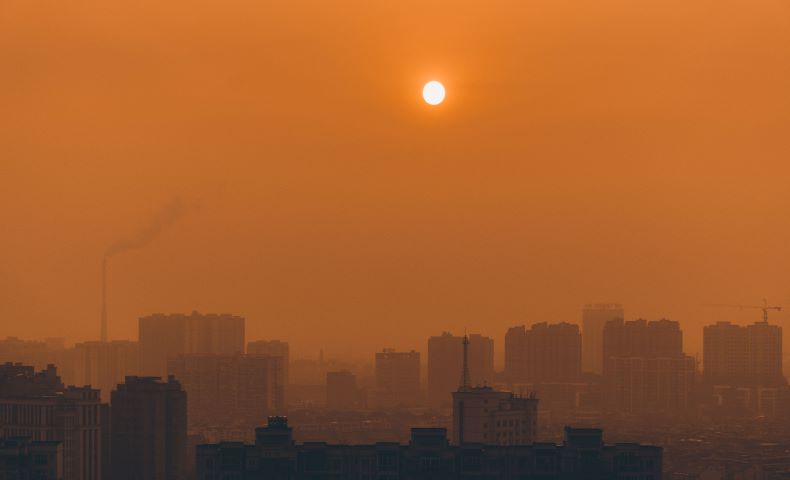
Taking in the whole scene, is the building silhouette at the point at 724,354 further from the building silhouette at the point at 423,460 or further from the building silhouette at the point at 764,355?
the building silhouette at the point at 423,460

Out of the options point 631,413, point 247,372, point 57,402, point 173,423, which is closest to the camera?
point 57,402

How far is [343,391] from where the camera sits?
5975 centimetres

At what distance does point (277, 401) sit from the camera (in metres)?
54.2

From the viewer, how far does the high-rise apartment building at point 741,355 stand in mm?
67375

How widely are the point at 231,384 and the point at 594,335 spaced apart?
67.8 ft

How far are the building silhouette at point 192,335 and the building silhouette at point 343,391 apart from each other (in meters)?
3.59

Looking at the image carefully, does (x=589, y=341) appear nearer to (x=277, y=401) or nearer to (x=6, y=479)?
(x=277, y=401)

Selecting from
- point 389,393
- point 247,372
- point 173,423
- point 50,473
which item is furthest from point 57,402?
point 389,393

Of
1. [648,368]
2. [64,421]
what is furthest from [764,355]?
[64,421]

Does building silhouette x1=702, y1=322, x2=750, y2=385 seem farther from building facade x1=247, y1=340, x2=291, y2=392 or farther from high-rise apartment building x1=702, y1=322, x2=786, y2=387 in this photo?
→ building facade x1=247, y1=340, x2=291, y2=392

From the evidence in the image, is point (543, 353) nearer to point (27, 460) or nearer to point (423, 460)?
point (423, 460)

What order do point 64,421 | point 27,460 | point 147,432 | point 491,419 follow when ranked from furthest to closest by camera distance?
point 147,432 → point 491,419 → point 64,421 → point 27,460

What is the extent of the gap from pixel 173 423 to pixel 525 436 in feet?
21.5

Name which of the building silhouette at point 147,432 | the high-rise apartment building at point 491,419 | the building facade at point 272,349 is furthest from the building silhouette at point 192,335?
the high-rise apartment building at point 491,419
